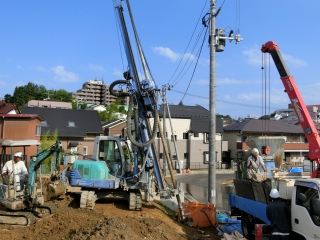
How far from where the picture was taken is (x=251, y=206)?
10305mm

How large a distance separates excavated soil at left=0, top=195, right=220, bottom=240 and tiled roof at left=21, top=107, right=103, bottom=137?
3273cm

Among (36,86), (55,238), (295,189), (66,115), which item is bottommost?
(55,238)

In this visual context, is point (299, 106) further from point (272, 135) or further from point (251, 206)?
point (272, 135)

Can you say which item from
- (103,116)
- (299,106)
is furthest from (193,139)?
(299,106)

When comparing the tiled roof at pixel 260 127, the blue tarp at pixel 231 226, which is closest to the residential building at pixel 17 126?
the blue tarp at pixel 231 226

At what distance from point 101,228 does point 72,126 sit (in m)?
38.4

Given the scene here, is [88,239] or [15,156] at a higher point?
[15,156]

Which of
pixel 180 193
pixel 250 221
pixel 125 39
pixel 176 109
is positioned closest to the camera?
pixel 250 221

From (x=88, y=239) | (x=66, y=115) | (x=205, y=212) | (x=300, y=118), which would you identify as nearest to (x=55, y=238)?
(x=88, y=239)

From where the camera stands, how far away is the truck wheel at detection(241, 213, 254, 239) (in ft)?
34.4

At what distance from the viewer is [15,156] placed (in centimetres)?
1192

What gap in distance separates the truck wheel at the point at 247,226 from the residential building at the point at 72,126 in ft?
111

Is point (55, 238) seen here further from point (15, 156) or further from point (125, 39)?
point (125, 39)

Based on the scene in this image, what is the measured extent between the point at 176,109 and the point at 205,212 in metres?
40.3
